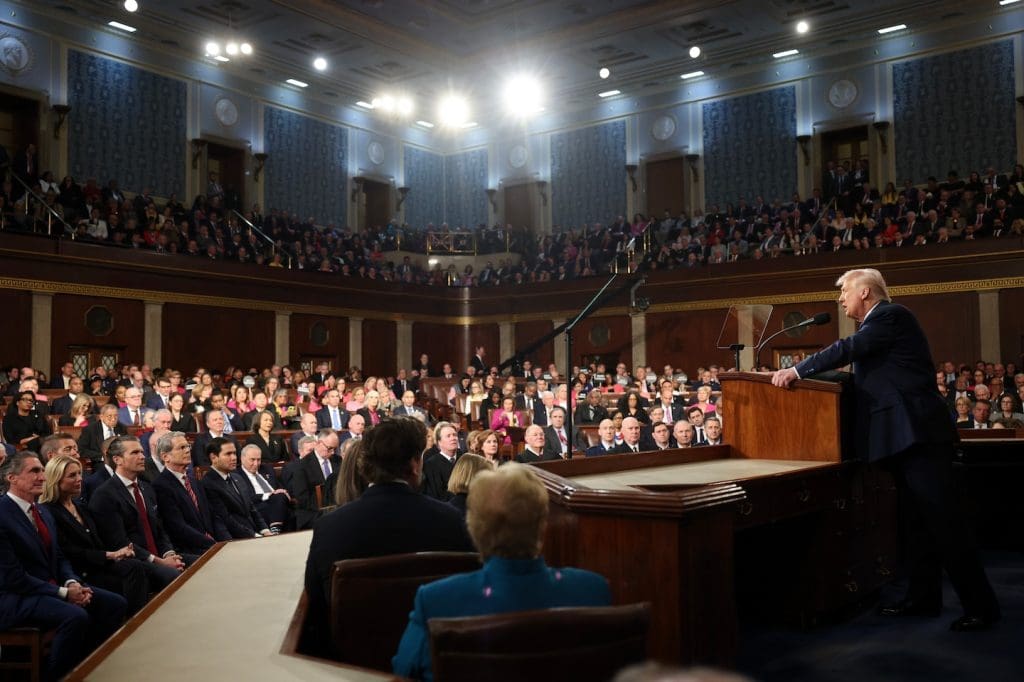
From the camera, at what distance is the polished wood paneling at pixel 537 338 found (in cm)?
1758

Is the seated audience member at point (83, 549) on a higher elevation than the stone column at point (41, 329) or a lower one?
lower

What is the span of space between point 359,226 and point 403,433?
61.6 ft

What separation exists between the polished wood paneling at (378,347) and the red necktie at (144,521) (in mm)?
12617

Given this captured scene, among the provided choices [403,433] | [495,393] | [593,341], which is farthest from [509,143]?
[403,433]

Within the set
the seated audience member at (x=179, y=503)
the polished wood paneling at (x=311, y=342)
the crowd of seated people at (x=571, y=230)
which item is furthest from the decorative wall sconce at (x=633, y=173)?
the seated audience member at (x=179, y=503)

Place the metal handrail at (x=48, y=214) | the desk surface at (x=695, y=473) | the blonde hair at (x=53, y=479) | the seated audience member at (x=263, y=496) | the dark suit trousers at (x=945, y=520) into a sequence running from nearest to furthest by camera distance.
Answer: the desk surface at (x=695, y=473) < the dark suit trousers at (x=945, y=520) < the blonde hair at (x=53, y=479) < the seated audience member at (x=263, y=496) < the metal handrail at (x=48, y=214)

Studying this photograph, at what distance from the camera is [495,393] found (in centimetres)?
1223

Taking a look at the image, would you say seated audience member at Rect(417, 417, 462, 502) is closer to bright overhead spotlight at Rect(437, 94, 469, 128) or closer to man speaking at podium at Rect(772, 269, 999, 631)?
man speaking at podium at Rect(772, 269, 999, 631)

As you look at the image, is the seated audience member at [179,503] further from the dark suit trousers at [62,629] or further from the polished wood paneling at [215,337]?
the polished wood paneling at [215,337]

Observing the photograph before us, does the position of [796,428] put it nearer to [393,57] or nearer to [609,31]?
[609,31]

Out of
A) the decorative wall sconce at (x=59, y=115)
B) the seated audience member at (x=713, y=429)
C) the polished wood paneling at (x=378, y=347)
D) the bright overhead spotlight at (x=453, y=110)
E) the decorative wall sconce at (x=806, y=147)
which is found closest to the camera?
the seated audience member at (x=713, y=429)

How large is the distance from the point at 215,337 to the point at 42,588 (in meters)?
11.7

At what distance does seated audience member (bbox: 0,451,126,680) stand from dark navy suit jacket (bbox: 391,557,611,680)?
2.37m

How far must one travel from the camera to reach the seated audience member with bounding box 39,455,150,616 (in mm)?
3986
